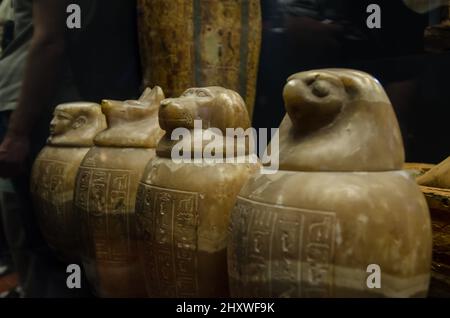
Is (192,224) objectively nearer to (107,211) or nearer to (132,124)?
(107,211)

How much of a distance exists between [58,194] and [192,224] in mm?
1141

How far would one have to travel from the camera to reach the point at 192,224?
5.76ft

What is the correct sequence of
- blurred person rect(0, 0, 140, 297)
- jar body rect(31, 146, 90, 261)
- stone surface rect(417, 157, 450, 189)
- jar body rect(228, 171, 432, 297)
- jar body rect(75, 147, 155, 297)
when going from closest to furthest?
jar body rect(228, 171, 432, 297)
stone surface rect(417, 157, 450, 189)
jar body rect(75, 147, 155, 297)
blurred person rect(0, 0, 140, 297)
jar body rect(31, 146, 90, 261)

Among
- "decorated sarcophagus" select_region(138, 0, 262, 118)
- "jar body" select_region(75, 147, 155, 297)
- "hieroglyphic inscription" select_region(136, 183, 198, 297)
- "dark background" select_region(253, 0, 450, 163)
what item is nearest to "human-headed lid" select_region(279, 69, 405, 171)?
"hieroglyphic inscription" select_region(136, 183, 198, 297)

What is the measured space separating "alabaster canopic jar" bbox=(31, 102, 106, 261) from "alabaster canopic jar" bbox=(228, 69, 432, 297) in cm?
131

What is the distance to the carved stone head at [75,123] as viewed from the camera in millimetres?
2684

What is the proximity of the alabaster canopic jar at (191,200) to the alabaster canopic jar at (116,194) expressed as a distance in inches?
10.5

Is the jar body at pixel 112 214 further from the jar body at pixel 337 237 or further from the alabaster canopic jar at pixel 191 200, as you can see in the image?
the jar body at pixel 337 237

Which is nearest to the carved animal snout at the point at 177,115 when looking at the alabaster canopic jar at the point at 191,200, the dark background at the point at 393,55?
the alabaster canopic jar at the point at 191,200

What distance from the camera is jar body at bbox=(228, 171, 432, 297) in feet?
4.46

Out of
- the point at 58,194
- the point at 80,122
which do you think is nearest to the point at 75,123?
the point at 80,122

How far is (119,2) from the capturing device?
10.5 ft

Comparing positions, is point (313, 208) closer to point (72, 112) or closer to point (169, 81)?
point (72, 112)

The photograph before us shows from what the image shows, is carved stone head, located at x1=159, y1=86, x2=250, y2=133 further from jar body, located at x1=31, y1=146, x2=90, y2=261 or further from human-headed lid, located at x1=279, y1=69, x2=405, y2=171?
jar body, located at x1=31, y1=146, x2=90, y2=261
